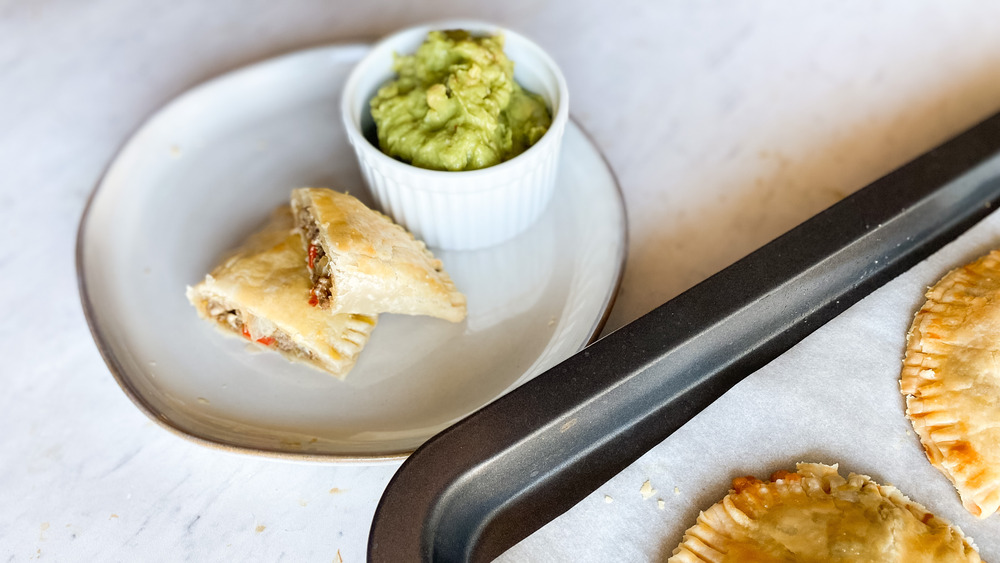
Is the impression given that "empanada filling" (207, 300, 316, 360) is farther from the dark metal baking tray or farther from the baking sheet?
the baking sheet

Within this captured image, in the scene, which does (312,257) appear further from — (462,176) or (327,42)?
(327,42)

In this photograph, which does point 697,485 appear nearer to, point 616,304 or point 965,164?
point 616,304

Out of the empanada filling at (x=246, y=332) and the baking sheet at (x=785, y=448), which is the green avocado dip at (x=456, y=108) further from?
the baking sheet at (x=785, y=448)

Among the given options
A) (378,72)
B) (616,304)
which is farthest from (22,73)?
(616,304)

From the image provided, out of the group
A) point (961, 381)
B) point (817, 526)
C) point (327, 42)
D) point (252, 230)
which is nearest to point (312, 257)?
point (252, 230)

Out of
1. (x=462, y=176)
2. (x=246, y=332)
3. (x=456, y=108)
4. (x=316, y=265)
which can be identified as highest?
(x=456, y=108)

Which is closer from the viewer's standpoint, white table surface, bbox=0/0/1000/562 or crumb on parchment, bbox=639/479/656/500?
crumb on parchment, bbox=639/479/656/500

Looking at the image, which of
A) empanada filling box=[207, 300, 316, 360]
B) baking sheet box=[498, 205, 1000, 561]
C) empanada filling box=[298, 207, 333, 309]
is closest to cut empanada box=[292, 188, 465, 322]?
empanada filling box=[298, 207, 333, 309]
